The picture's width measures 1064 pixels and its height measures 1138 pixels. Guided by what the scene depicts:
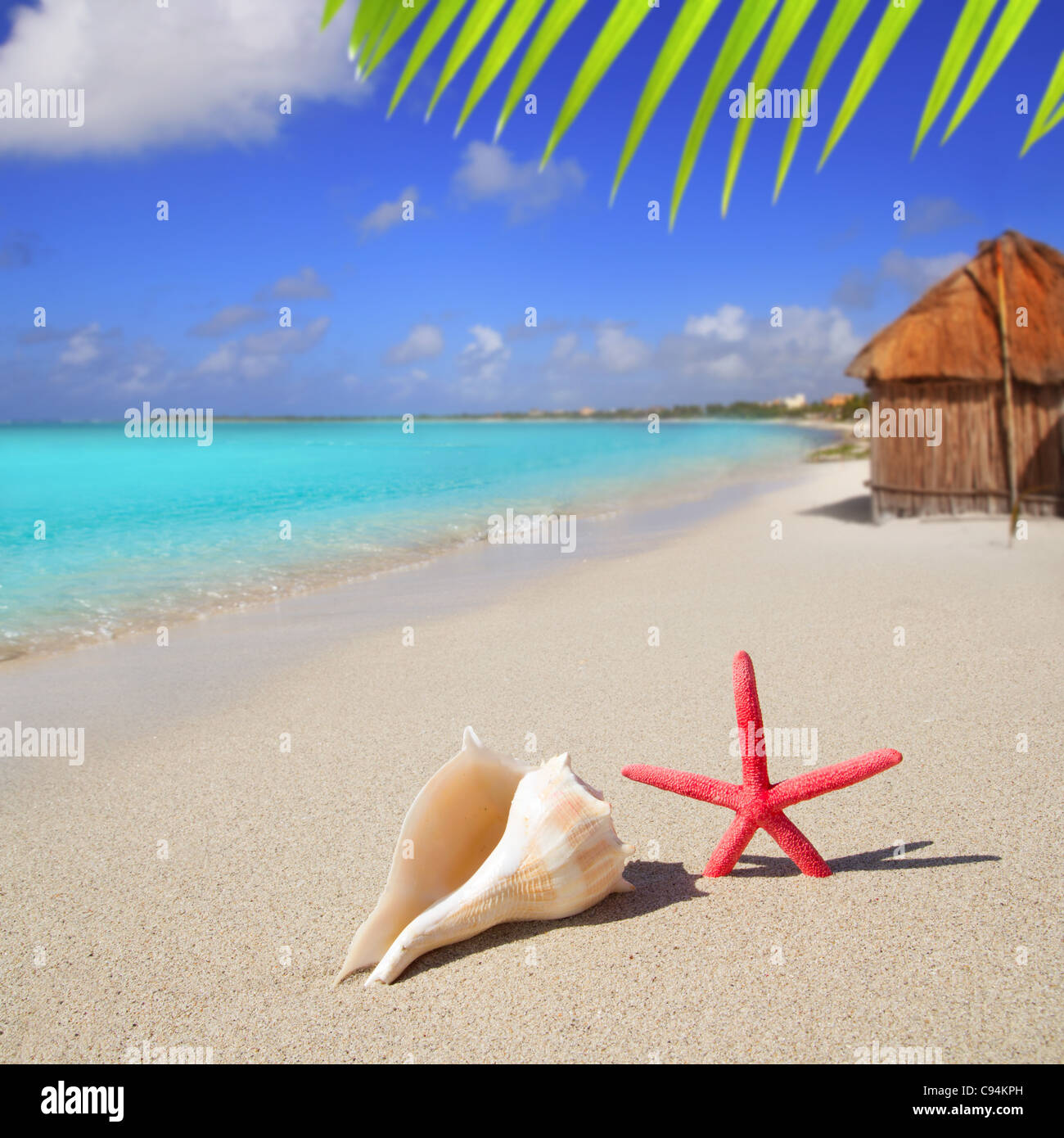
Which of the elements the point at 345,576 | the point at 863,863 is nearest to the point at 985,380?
the point at 345,576

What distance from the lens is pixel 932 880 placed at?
342cm

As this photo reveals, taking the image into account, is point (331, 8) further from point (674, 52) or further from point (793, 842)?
point (793, 842)

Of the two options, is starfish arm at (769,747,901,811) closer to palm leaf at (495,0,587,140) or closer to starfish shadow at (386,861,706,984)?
starfish shadow at (386,861,706,984)

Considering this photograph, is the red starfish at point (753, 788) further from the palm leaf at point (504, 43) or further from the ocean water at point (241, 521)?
the ocean water at point (241, 521)

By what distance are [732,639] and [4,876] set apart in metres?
5.31

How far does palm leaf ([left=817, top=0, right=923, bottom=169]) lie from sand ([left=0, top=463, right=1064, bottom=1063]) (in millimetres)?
2593

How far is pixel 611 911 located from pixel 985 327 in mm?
11566

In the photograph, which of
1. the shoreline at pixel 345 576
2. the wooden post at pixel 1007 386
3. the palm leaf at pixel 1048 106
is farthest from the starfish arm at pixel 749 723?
the wooden post at pixel 1007 386

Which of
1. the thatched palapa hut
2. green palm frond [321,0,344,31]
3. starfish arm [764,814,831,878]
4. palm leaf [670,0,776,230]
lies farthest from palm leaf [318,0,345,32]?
the thatched palapa hut

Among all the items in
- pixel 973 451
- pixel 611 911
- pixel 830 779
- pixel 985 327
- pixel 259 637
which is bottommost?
pixel 611 911

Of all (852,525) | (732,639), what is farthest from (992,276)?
(732,639)

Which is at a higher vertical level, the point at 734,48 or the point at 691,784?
the point at 734,48

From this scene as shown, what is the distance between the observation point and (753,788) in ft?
11.0

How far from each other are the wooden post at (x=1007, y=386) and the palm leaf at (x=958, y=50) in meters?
12.6
